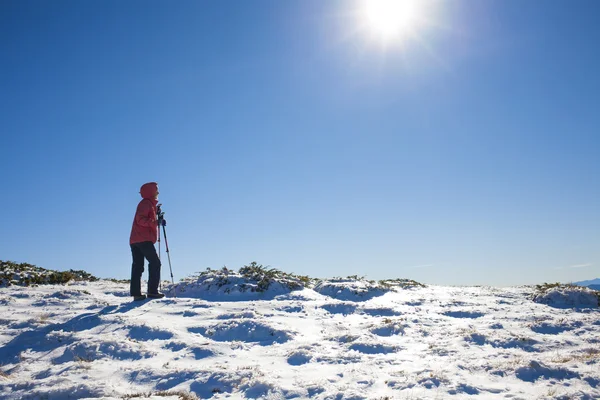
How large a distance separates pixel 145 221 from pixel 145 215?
0.66 ft

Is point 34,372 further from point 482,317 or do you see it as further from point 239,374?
point 482,317

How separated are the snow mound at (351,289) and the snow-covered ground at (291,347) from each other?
112 centimetres

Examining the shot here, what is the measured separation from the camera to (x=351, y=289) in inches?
615

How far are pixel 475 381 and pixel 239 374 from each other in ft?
13.6

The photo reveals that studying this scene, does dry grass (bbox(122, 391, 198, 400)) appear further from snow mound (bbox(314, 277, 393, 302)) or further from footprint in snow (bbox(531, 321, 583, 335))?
snow mound (bbox(314, 277, 393, 302))

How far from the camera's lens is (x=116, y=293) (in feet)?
47.5

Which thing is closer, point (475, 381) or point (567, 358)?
point (475, 381)

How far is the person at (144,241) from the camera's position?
12.2m

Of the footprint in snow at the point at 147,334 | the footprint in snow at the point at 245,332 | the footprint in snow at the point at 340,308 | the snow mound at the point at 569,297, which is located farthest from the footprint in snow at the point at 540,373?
the snow mound at the point at 569,297

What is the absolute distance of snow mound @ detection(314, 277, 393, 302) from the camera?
15.2 metres

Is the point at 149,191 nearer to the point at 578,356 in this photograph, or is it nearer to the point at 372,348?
the point at 372,348

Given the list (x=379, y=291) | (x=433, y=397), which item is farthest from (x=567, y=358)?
(x=379, y=291)

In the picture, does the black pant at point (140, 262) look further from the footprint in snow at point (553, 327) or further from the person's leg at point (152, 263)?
the footprint in snow at point (553, 327)

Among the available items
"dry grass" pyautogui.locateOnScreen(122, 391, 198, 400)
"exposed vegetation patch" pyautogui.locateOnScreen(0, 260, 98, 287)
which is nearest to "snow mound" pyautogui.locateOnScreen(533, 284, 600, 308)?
"dry grass" pyautogui.locateOnScreen(122, 391, 198, 400)
